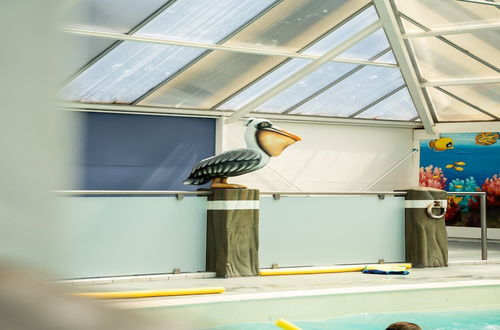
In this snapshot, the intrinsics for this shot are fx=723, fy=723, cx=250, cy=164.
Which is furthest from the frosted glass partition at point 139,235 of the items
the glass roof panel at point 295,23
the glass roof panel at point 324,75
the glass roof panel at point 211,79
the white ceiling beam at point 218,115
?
the glass roof panel at point 324,75

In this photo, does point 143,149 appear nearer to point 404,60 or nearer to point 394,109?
point 404,60

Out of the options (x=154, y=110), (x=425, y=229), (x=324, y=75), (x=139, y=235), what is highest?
(x=324, y=75)

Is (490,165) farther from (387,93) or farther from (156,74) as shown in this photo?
(156,74)

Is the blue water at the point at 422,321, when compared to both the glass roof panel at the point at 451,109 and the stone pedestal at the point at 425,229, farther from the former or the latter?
the glass roof panel at the point at 451,109

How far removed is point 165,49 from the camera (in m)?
12.8

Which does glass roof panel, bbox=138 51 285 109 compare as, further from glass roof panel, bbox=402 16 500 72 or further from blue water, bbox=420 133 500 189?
blue water, bbox=420 133 500 189

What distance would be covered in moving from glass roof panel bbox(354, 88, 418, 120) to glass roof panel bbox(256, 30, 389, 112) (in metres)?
1.89

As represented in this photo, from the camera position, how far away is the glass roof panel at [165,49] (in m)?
12.0

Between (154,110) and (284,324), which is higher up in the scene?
(154,110)

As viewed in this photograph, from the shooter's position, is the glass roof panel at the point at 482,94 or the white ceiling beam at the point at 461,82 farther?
the glass roof panel at the point at 482,94

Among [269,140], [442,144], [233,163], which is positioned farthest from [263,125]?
[442,144]

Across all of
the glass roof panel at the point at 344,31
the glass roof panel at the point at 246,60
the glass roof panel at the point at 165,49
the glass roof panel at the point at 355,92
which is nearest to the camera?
the glass roof panel at the point at 165,49

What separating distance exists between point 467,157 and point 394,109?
2277 mm

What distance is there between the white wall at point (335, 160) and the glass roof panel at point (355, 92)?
22.4 inches
